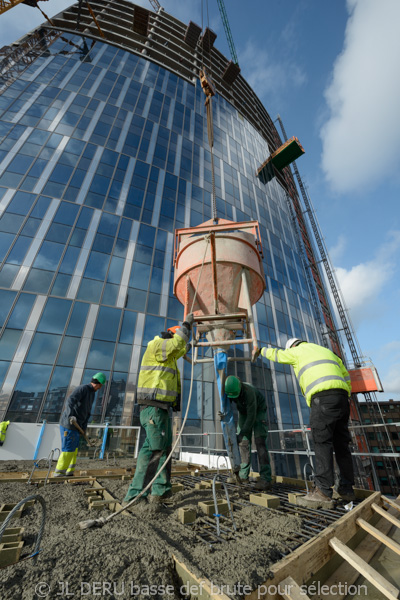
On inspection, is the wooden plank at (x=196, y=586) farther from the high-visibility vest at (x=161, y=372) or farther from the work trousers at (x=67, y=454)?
the work trousers at (x=67, y=454)

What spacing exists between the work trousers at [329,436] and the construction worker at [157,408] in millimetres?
1721

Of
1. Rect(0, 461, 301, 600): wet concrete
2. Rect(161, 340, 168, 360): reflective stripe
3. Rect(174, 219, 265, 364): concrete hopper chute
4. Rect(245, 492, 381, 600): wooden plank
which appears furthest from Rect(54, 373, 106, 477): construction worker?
Rect(245, 492, 381, 600): wooden plank

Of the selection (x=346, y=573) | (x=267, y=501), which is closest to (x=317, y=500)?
(x=267, y=501)

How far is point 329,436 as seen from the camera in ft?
9.77

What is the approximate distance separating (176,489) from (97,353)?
1036 cm

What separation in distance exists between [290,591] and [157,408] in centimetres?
196

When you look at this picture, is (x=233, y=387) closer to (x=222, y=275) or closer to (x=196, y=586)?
(x=222, y=275)

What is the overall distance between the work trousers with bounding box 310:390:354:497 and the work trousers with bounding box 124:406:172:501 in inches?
68.7

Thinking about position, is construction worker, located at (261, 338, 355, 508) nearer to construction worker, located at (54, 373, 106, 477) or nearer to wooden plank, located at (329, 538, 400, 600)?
wooden plank, located at (329, 538, 400, 600)

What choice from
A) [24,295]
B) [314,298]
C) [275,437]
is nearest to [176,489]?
[24,295]

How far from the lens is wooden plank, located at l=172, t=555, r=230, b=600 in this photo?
1.12m

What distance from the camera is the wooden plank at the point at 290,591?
1.25 m

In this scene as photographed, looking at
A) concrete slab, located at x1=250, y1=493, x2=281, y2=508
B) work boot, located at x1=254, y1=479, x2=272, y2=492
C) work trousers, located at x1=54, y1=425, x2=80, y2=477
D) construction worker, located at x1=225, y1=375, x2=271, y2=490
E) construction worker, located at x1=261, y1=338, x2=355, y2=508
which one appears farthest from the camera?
work trousers, located at x1=54, y1=425, x2=80, y2=477

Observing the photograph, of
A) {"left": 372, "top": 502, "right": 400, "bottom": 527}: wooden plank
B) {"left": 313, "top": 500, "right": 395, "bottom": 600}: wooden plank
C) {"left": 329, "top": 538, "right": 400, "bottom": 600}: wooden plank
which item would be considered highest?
{"left": 372, "top": 502, "right": 400, "bottom": 527}: wooden plank
